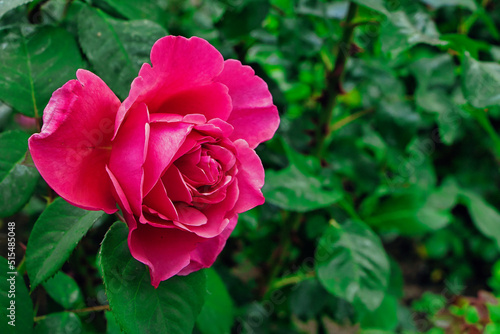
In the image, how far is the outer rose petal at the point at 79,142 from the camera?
0.37 metres

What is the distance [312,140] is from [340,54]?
237mm

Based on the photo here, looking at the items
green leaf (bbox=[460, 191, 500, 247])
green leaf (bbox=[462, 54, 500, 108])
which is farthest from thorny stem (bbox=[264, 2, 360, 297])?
green leaf (bbox=[460, 191, 500, 247])

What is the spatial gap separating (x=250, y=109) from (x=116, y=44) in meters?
0.24

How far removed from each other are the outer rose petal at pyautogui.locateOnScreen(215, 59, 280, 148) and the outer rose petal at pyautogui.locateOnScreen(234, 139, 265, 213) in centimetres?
4

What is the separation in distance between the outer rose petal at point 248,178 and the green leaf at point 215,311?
30 cm

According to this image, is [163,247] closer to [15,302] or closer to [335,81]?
[15,302]

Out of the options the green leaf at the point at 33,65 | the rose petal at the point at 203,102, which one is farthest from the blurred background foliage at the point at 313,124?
the rose petal at the point at 203,102

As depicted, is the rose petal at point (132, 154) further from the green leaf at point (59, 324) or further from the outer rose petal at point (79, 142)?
the green leaf at point (59, 324)

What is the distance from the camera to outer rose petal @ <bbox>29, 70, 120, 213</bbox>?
0.37 meters

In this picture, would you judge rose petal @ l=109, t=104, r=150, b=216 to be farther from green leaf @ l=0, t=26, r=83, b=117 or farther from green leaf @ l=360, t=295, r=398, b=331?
green leaf @ l=360, t=295, r=398, b=331

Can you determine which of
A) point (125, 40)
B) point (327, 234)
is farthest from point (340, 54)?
point (125, 40)

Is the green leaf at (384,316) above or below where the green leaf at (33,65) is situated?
below

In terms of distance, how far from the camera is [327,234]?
910 mm

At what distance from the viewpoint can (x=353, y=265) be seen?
84 centimetres
